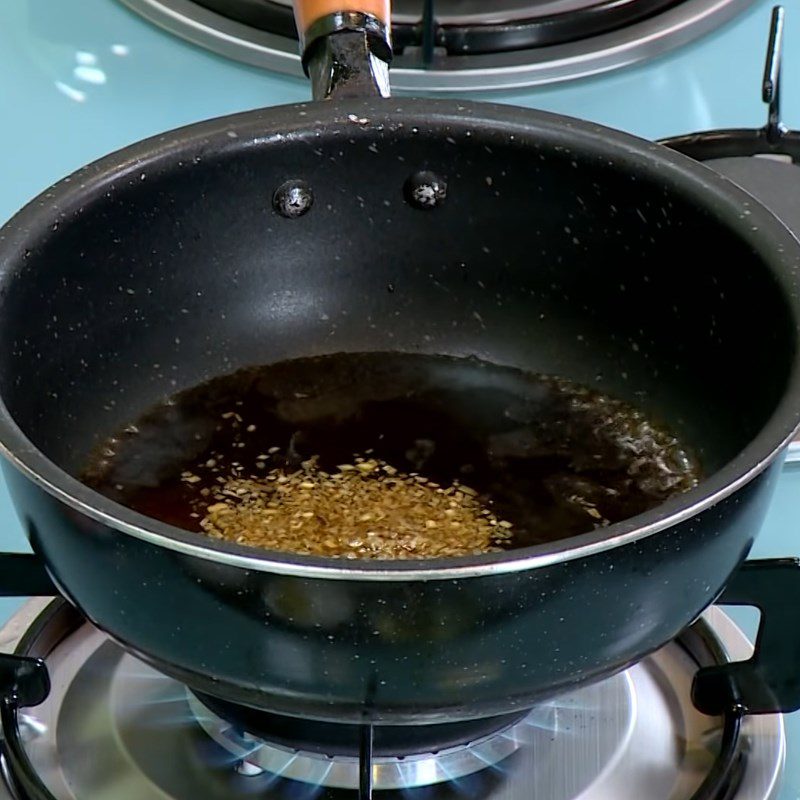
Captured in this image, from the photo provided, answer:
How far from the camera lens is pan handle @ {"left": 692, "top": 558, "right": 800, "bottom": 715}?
719 millimetres

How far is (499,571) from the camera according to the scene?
52 cm

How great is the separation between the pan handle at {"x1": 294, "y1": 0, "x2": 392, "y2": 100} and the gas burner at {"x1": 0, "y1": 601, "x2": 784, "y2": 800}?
14.5 inches

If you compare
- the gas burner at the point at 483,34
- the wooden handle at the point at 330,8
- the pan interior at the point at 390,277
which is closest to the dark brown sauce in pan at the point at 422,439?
the pan interior at the point at 390,277

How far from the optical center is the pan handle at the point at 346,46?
86 cm

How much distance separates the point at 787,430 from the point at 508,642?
0.49ft

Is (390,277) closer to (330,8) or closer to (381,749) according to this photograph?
(330,8)

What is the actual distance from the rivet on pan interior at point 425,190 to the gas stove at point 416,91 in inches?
11.4

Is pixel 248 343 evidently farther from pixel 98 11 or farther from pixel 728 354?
pixel 98 11

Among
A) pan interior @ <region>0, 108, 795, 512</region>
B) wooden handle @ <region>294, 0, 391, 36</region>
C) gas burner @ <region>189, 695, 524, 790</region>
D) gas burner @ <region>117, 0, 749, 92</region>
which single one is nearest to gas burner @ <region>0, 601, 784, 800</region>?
gas burner @ <region>189, 695, 524, 790</region>

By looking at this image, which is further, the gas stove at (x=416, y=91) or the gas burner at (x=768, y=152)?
the gas burner at (x=768, y=152)

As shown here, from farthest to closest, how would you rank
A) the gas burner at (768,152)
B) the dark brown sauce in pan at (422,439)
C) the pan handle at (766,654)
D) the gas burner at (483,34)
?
the gas burner at (483,34) < the gas burner at (768,152) < the dark brown sauce in pan at (422,439) < the pan handle at (766,654)

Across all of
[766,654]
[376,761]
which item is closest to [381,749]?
[376,761]

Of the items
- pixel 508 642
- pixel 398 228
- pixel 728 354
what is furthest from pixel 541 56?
pixel 508 642

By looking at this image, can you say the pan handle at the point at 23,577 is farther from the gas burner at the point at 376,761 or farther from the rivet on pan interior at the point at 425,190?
the rivet on pan interior at the point at 425,190
